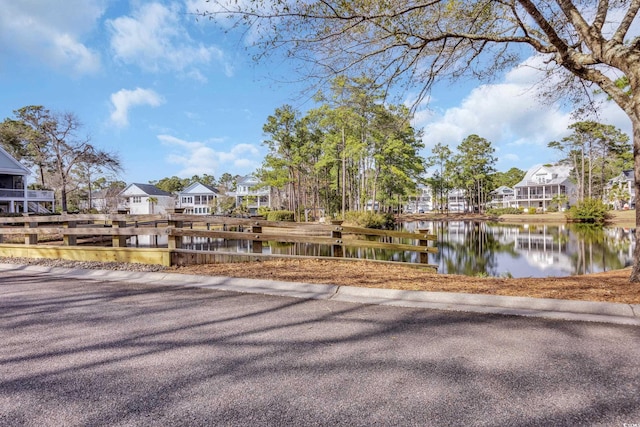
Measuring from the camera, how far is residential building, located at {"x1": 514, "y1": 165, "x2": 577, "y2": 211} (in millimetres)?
65375

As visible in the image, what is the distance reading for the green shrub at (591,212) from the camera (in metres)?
39.9

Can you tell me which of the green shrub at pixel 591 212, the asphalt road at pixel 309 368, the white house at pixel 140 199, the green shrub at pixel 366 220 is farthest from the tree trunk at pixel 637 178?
the white house at pixel 140 199

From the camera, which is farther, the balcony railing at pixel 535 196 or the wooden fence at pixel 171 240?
the balcony railing at pixel 535 196

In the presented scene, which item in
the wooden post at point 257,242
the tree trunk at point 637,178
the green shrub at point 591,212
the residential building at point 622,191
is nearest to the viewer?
the tree trunk at point 637,178

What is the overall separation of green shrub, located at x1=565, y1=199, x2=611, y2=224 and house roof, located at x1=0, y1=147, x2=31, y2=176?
195 feet

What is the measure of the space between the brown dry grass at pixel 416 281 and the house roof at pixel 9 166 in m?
33.7

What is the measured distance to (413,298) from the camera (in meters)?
4.87

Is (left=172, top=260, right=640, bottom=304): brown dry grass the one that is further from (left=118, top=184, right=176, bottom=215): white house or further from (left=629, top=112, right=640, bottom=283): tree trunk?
(left=118, top=184, right=176, bottom=215): white house

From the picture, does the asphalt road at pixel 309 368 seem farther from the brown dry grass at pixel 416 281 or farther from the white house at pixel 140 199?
the white house at pixel 140 199

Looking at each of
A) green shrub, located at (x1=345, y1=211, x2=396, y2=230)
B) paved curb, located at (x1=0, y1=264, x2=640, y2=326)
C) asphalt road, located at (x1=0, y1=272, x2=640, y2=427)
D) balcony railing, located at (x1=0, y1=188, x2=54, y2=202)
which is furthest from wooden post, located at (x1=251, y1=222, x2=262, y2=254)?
balcony railing, located at (x1=0, y1=188, x2=54, y2=202)

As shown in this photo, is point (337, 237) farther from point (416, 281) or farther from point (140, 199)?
point (140, 199)

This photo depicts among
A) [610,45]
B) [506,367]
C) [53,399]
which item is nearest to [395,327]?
[506,367]

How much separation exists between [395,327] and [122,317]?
3158 mm

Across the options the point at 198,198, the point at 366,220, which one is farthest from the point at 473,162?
the point at 198,198
